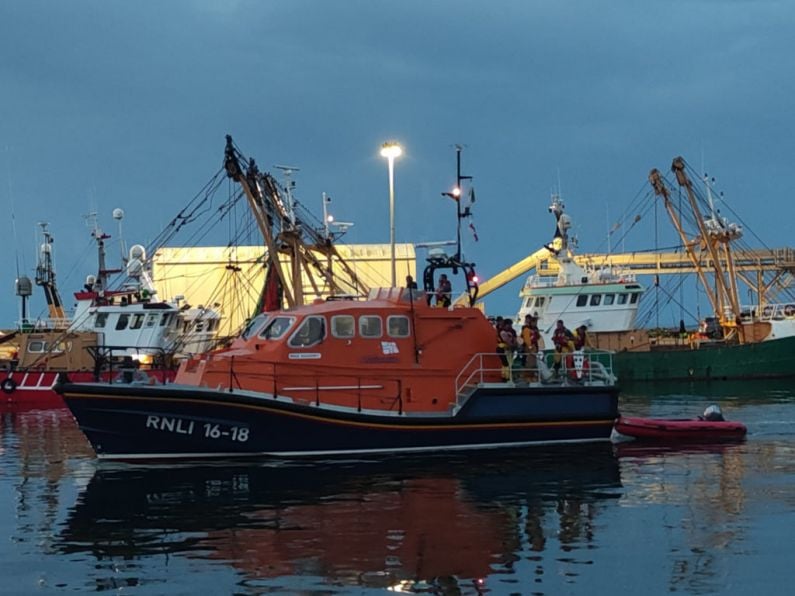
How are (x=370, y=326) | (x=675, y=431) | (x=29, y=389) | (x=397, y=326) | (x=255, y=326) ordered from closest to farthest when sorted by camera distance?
(x=370, y=326), (x=397, y=326), (x=255, y=326), (x=675, y=431), (x=29, y=389)

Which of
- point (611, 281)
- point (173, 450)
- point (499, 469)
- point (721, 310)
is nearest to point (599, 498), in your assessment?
point (499, 469)

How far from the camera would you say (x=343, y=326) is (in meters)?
18.0

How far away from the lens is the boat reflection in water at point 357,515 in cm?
1036

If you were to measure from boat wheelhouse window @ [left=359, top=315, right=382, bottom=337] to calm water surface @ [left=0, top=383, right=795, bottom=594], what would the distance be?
7.35 ft

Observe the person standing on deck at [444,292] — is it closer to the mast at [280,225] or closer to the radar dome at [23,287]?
the mast at [280,225]

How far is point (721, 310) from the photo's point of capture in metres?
50.1

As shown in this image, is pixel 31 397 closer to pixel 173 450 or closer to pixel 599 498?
pixel 173 450

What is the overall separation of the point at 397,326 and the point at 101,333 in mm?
23184

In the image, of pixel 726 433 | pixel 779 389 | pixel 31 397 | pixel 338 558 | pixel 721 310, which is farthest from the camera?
pixel 721 310

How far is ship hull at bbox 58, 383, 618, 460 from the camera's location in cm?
1667

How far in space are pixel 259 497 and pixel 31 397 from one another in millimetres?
23665

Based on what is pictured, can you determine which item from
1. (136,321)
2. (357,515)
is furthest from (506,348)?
(136,321)

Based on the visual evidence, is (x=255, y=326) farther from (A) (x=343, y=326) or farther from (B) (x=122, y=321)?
(B) (x=122, y=321)

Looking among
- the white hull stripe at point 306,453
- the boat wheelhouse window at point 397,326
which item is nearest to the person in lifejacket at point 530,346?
the white hull stripe at point 306,453
